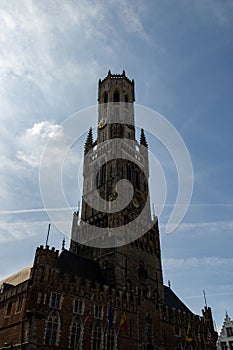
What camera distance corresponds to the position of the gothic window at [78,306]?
3672 centimetres

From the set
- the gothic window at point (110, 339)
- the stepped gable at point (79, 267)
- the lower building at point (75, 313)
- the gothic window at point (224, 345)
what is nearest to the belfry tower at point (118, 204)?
the stepped gable at point (79, 267)

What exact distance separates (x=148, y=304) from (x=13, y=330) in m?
19.4

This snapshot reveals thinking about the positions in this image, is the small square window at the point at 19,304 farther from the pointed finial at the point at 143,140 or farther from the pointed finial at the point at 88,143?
the pointed finial at the point at 143,140

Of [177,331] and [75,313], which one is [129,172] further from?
[75,313]

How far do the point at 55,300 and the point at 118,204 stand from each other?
22.3m

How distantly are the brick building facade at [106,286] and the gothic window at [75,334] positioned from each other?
0.32 feet

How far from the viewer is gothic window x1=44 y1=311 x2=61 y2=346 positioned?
3291 cm

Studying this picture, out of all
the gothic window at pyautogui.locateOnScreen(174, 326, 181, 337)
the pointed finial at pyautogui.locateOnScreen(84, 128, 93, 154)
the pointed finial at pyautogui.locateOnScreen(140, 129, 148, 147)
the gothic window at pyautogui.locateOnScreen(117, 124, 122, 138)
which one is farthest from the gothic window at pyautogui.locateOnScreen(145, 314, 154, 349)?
the pointed finial at pyautogui.locateOnScreen(140, 129, 148, 147)

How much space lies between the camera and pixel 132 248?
51219mm

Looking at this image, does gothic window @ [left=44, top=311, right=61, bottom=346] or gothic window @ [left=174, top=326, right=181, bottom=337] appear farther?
gothic window @ [left=174, top=326, right=181, bottom=337]

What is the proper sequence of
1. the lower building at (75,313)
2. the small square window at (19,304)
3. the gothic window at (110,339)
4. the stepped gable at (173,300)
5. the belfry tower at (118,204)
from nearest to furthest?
the lower building at (75,313)
the small square window at (19,304)
the gothic window at (110,339)
the belfry tower at (118,204)
the stepped gable at (173,300)

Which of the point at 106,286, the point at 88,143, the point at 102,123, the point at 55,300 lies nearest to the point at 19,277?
the point at 55,300

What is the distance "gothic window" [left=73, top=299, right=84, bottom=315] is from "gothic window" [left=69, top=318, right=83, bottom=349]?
3.37 feet

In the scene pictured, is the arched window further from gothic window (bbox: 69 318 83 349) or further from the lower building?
gothic window (bbox: 69 318 83 349)
